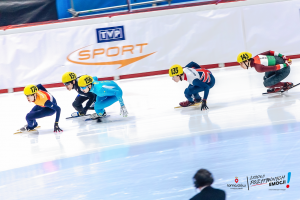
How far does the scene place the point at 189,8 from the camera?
9.66 metres

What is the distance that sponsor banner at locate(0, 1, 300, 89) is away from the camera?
9.68 m

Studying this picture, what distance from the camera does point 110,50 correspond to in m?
9.76

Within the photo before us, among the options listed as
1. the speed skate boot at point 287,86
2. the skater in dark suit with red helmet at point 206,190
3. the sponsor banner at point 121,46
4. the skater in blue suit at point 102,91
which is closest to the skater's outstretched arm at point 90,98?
the skater in blue suit at point 102,91

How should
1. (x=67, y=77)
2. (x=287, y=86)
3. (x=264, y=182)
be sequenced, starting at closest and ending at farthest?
(x=264, y=182), (x=67, y=77), (x=287, y=86)

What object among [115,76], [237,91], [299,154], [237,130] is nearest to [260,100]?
[237,91]

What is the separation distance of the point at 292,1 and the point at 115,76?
562 cm

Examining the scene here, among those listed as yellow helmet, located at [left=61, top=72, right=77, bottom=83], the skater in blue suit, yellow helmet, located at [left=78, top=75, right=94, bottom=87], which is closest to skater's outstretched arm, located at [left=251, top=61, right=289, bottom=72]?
the skater in blue suit

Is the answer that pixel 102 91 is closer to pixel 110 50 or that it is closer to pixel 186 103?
pixel 186 103

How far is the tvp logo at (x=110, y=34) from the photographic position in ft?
31.8

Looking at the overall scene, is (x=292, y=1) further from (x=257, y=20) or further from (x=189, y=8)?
(x=189, y=8)

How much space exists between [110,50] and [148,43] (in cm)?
114

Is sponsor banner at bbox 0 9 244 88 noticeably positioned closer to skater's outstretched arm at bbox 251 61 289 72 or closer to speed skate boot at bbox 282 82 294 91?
speed skate boot at bbox 282 82 294 91

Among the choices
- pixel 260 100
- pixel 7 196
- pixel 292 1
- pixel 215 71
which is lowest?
pixel 7 196

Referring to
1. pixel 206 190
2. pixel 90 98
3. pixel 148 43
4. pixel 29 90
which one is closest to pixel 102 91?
pixel 90 98
